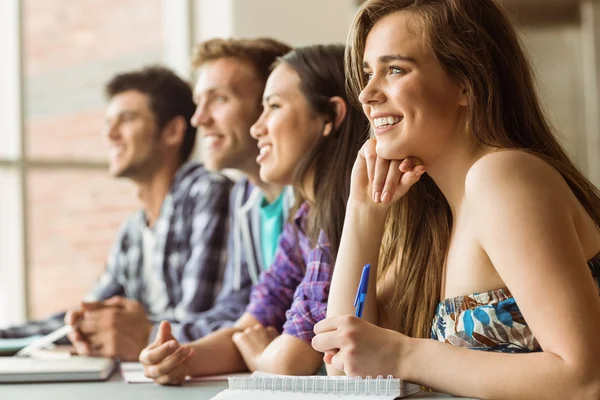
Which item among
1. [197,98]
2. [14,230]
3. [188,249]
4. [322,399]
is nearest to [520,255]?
[322,399]

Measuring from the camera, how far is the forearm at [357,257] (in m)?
1.35

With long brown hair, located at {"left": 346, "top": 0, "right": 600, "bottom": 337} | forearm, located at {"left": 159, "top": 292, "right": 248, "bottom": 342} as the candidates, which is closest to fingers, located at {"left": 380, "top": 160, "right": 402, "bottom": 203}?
long brown hair, located at {"left": 346, "top": 0, "right": 600, "bottom": 337}

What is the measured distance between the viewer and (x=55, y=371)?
1487mm

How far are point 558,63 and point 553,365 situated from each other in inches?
124

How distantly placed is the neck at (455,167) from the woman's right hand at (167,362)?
0.50 m

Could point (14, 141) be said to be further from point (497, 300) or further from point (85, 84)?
point (497, 300)

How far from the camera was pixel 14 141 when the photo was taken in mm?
3457

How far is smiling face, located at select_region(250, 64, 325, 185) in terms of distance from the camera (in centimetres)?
175

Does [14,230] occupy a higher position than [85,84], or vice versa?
[85,84]

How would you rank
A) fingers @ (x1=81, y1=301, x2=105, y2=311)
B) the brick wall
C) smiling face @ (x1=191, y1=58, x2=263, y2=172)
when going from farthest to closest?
the brick wall < smiling face @ (x1=191, y1=58, x2=263, y2=172) < fingers @ (x1=81, y1=301, x2=105, y2=311)

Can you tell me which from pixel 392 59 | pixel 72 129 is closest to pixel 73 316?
pixel 392 59

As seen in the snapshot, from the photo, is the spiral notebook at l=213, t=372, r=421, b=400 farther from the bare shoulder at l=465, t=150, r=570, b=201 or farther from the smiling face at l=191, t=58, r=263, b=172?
the smiling face at l=191, t=58, r=263, b=172

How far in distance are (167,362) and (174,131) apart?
1.63 m

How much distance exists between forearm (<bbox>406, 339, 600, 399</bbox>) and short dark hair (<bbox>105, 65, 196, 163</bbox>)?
1.96m
